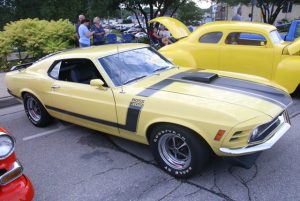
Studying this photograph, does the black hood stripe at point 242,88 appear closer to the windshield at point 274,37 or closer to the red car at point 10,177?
the red car at point 10,177

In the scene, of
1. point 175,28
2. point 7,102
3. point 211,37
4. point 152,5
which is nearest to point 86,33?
point 175,28

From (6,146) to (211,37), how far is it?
5.60 metres

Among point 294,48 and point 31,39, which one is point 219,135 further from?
point 31,39

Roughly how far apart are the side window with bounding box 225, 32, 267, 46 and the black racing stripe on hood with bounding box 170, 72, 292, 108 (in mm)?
2950

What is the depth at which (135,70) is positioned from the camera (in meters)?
4.24

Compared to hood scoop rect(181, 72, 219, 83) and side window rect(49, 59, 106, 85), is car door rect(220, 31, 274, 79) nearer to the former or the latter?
hood scoop rect(181, 72, 219, 83)

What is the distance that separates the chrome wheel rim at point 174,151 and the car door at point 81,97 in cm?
73

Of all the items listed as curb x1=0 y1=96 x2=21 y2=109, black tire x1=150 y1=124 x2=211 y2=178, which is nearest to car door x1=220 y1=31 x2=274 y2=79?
black tire x1=150 y1=124 x2=211 y2=178

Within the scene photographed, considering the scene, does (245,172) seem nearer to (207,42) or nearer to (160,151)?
(160,151)

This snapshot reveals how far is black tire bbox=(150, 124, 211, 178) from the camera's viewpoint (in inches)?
128

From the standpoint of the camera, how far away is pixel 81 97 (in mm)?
4262

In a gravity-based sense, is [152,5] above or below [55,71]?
above

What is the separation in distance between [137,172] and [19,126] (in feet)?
9.43

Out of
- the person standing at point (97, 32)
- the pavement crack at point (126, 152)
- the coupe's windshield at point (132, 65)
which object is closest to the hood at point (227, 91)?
the coupe's windshield at point (132, 65)
